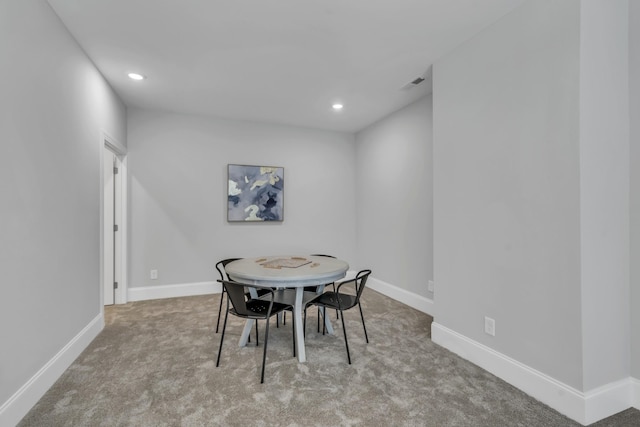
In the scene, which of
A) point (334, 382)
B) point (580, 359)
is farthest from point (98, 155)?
point (580, 359)

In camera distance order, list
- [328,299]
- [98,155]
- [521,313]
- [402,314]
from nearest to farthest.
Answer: [521,313]
[328,299]
[98,155]
[402,314]

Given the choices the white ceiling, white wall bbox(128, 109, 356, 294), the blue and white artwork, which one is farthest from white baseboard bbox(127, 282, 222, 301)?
the white ceiling

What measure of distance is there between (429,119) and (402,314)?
7.68 ft

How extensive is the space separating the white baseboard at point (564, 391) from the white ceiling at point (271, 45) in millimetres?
2494

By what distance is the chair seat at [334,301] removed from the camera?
257 cm

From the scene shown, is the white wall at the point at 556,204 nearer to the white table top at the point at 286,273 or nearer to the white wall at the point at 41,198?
the white table top at the point at 286,273

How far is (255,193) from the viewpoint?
15.6 ft

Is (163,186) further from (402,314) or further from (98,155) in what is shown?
(402,314)

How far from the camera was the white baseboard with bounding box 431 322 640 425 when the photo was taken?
1787mm

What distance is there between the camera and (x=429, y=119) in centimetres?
370

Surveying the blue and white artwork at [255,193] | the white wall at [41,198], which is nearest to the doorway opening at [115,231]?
the white wall at [41,198]

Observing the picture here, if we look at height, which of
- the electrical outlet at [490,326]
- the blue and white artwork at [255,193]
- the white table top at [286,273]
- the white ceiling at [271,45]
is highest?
the white ceiling at [271,45]

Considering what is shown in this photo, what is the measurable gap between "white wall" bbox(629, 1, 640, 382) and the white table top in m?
1.93

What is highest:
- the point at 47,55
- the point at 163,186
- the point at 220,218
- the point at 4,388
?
the point at 47,55
